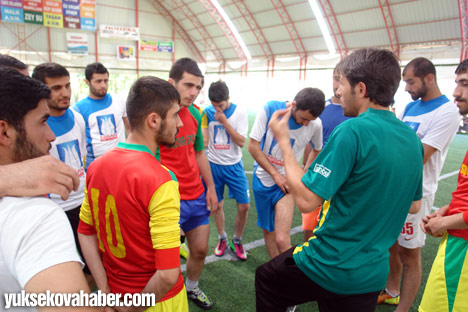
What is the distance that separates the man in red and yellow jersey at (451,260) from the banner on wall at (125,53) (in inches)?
1094

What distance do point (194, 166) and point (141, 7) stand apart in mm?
29084

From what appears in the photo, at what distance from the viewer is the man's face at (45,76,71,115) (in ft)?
9.28

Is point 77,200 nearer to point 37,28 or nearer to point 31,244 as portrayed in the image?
point 31,244

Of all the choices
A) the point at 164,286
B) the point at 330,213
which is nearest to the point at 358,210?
the point at 330,213

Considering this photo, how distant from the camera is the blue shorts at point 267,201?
3152 millimetres

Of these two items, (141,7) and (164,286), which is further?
(141,7)

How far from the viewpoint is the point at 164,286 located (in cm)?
144

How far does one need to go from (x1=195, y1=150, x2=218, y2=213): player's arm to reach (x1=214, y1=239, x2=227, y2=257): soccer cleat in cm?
116

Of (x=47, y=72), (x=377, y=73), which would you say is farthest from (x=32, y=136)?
(x=47, y=72)

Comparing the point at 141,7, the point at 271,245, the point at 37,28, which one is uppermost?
the point at 141,7

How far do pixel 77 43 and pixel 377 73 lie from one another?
2689 cm

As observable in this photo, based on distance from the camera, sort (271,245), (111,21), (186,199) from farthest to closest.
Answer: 1. (111,21)
2. (271,245)
3. (186,199)

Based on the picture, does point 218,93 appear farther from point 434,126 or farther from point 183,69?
point 434,126

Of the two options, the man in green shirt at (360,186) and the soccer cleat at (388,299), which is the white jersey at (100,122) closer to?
the man in green shirt at (360,186)
